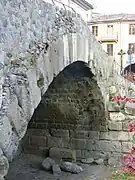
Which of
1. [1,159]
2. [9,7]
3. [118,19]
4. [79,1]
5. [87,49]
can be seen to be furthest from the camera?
→ [118,19]

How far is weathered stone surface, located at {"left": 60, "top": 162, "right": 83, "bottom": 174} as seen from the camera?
21.7 feet

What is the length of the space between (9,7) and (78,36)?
1910 mm

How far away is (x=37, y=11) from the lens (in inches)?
120

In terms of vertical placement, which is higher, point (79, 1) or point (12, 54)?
point (79, 1)

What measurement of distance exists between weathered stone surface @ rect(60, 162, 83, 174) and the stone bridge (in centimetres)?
42

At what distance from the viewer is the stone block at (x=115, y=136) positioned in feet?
22.4

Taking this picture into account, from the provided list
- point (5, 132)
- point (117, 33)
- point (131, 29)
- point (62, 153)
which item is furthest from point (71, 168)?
point (131, 29)

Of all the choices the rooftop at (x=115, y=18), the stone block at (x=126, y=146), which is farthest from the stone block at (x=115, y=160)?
the rooftop at (x=115, y=18)

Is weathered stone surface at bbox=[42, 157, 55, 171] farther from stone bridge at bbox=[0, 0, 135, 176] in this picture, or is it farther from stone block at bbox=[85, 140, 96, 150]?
stone block at bbox=[85, 140, 96, 150]

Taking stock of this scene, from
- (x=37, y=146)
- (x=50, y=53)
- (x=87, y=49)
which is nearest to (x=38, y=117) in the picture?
(x=37, y=146)

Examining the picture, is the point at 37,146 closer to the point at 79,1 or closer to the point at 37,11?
the point at 37,11

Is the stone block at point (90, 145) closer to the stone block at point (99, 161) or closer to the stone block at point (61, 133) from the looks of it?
the stone block at point (99, 161)

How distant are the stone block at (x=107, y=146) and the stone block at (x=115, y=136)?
0.08m

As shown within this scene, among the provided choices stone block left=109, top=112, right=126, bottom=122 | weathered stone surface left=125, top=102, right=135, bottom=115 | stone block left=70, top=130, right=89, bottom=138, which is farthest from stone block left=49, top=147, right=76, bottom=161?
weathered stone surface left=125, top=102, right=135, bottom=115
